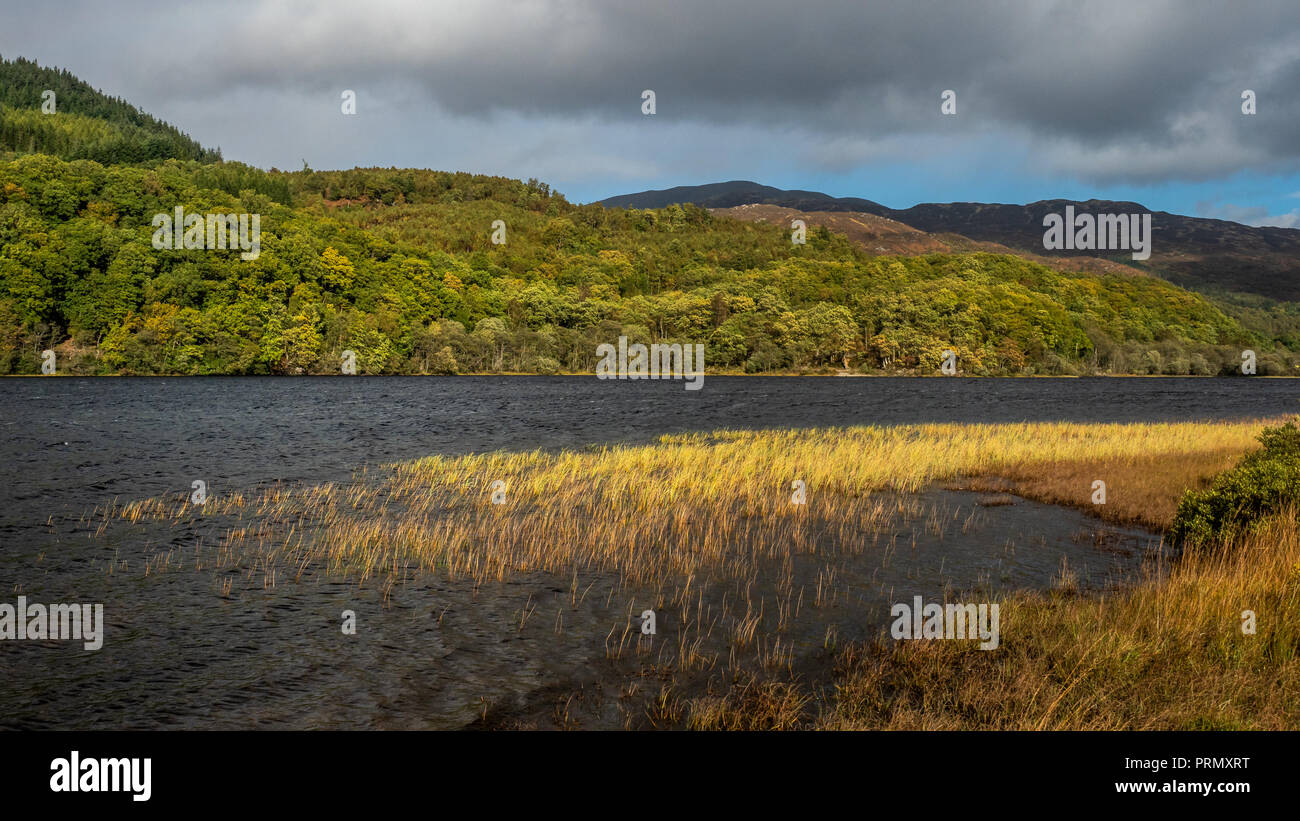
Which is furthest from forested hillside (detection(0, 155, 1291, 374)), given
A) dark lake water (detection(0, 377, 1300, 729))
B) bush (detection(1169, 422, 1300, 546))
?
bush (detection(1169, 422, 1300, 546))

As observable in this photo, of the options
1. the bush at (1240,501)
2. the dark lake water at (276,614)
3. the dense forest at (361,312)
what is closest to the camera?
the dark lake water at (276,614)

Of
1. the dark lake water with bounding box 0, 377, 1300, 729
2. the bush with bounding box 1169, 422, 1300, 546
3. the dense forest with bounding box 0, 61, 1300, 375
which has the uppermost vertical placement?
the dense forest with bounding box 0, 61, 1300, 375

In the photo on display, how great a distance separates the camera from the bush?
1622cm

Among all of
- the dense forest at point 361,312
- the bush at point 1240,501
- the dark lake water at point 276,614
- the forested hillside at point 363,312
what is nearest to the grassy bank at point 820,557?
the bush at point 1240,501

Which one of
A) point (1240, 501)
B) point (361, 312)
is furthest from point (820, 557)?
point (361, 312)

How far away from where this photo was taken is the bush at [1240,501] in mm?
16219

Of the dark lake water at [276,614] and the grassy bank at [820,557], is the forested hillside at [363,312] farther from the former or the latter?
the grassy bank at [820,557]

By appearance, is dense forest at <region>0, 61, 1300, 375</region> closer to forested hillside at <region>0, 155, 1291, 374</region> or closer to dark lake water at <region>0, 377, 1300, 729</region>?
forested hillside at <region>0, 155, 1291, 374</region>

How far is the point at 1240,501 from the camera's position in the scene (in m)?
16.7

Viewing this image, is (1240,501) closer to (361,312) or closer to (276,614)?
(276,614)

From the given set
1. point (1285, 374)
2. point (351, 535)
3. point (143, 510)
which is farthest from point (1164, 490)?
point (1285, 374)

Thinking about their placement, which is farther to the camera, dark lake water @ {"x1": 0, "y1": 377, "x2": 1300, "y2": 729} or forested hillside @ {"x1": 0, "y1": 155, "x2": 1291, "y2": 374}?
forested hillside @ {"x1": 0, "y1": 155, "x2": 1291, "y2": 374}

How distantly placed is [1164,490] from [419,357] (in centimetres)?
14149
